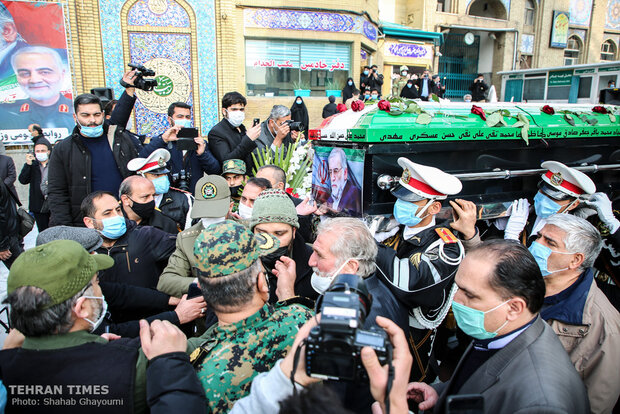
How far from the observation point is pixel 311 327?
1.16m

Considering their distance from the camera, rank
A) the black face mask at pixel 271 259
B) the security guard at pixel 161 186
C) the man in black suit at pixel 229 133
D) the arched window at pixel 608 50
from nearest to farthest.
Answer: the black face mask at pixel 271 259 → the security guard at pixel 161 186 → the man in black suit at pixel 229 133 → the arched window at pixel 608 50

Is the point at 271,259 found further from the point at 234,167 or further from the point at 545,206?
the point at 545,206

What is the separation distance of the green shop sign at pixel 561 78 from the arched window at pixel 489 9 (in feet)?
34.5

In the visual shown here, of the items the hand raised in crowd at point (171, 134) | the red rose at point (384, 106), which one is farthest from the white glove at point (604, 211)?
the hand raised in crowd at point (171, 134)

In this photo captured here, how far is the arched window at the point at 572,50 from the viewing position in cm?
2366

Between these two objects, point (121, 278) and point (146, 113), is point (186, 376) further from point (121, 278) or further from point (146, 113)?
point (146, 113)

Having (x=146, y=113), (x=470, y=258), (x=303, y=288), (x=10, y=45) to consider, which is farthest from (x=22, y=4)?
(x=470, y=258)

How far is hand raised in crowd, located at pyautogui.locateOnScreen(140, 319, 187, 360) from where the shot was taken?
4.30 ft

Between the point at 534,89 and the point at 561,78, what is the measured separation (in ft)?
3.64

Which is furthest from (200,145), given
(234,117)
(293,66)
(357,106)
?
(293,66)

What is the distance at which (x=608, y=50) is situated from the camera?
24.9m

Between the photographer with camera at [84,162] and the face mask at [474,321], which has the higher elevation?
the photographer with camera at [84,162]

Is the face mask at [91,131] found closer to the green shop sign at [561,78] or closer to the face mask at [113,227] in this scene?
the face mask at [113,227]

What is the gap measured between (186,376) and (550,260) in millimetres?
1950
